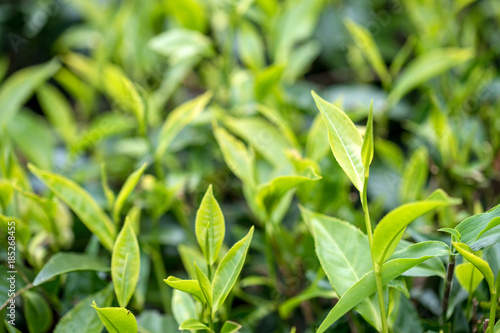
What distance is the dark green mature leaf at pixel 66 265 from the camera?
0.62 meters

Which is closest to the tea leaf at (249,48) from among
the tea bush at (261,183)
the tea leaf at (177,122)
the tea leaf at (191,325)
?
the tea bush at (261,183)

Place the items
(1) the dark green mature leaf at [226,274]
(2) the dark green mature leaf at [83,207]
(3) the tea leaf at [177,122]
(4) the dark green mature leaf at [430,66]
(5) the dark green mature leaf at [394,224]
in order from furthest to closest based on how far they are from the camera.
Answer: (4) the dark green mature leaf at [430,66] → (3) the tea leaf at [177,122] → (2) the dark green mature leaf at [83,207] → (1) the dark green mature leaf at [226,274] → (5) the dark green mature leaf at [394,224]

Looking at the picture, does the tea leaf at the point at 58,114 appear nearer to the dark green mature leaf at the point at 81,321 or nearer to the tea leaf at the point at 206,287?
the dark green mature leaf at the point at 81,321

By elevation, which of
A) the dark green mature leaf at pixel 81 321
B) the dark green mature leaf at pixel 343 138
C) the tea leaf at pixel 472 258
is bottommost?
the dark green mature leaf at pixel 81 321

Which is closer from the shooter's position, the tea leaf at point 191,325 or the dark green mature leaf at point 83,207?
the tea leaf at point 191,325

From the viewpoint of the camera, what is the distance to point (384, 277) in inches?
19.6

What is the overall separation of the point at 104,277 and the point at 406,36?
1269mm

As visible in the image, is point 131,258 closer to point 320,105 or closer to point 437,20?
point 320,105

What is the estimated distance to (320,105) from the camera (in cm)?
50

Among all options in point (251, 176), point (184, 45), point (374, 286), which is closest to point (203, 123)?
point (184, 45)

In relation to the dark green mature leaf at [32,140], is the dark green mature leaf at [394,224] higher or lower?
higher

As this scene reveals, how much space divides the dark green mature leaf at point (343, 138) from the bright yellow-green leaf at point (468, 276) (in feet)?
0.64

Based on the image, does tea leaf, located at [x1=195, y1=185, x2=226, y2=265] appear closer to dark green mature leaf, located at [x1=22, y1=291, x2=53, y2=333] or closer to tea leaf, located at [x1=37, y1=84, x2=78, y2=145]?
dark green mature leaf, located at [x1=22, y1=291, x2=53, y2=333]

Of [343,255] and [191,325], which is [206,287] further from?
[343,255]
